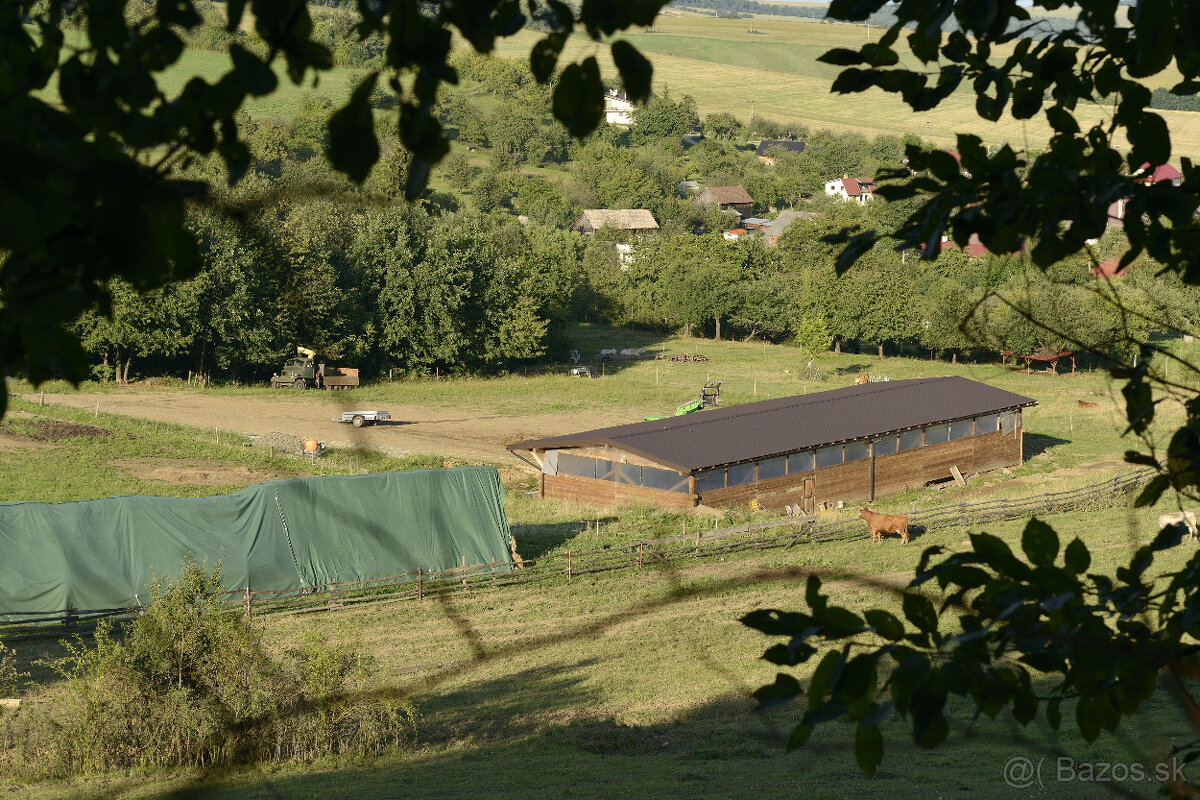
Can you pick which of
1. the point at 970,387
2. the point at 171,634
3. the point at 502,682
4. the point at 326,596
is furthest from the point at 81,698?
the point at 970,387

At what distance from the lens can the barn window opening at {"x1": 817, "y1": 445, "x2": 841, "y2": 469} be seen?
33.6 meters

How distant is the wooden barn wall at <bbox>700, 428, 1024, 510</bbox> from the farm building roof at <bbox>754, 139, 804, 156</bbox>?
411 ft

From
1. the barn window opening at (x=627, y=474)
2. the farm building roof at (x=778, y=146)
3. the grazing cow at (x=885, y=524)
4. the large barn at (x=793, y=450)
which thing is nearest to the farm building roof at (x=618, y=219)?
the farm building roof at (x=778, y=146)

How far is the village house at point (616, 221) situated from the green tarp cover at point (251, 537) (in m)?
84.5

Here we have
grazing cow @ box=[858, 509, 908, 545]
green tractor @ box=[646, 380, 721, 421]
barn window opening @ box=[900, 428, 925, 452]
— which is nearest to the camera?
grazing cow @ box=[858, 509, 908, 545]

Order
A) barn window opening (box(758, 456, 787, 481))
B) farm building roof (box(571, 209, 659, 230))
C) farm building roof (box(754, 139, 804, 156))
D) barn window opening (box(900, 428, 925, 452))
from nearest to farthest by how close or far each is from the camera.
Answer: barn window opening (box(758, 456, 787, 481)) → barn window opening (box(900, 428, 925, 452)) → farm building roof (box(571, 209, 659, 230)) → farm building roof (box(754, 139, 804, 156))

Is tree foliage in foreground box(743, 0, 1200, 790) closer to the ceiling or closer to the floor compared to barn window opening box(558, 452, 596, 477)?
closer to the ceiling

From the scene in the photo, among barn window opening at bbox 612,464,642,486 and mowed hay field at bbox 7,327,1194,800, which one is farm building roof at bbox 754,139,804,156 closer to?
mowed hay field at bbox 7,327,1194,800

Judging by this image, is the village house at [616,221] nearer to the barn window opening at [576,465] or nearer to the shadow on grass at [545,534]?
the barn window opening at [576,465]

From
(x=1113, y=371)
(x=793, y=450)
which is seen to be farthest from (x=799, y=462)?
(x=1113, y=371)

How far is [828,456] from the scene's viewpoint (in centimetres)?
3391

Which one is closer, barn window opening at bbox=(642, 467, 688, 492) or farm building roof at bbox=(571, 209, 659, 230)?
barn window opening at bbox=(642, 467, 688, 492)

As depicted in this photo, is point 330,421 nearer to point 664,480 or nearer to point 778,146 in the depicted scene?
point 664,480

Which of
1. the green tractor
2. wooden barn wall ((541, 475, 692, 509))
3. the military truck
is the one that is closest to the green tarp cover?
wooden barn wall ((541, 475, 692, 509))
